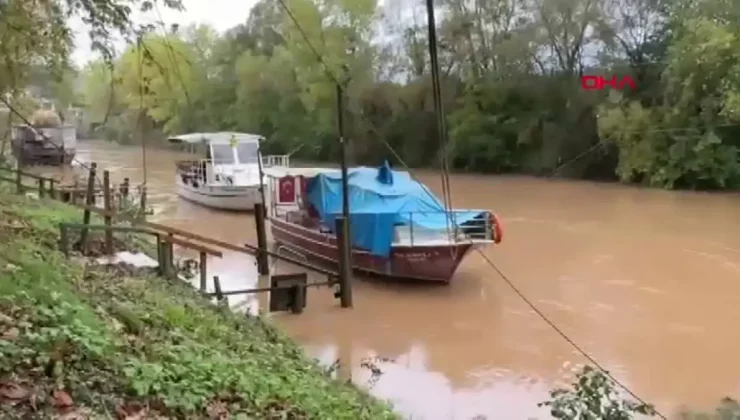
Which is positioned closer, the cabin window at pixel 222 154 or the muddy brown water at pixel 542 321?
the muddy brown water at pixel 542 321

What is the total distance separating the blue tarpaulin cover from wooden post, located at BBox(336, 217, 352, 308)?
1975 millimetres

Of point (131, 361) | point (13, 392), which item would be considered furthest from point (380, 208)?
point (13, 392)

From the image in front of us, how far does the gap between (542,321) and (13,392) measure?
9.01 metres

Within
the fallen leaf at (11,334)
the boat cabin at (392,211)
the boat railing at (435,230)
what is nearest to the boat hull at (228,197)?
the boat cabin at (392,211)

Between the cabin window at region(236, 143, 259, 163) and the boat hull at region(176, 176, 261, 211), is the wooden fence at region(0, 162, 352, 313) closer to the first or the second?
the boat hull at region(176, 176, 261, 211)

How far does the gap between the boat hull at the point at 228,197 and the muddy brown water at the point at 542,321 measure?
1.43m

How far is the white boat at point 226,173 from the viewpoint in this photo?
22.5 m

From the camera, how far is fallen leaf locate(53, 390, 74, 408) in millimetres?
3503

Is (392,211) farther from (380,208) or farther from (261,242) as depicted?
(261,242)

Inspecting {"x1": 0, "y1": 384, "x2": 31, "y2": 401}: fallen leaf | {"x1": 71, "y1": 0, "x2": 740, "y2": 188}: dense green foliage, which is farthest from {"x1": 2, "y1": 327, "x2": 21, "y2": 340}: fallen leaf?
{"x1": 71, "y1": 0, "x2": 740, "y2": 188}: dense green foliage

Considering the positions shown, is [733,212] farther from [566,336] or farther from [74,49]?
[74,49]

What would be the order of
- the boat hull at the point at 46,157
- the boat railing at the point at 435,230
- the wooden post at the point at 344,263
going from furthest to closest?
the boat hull at the point at 46,157, the boat railing at the point at 435,230, the wooden post at the point at 344,263

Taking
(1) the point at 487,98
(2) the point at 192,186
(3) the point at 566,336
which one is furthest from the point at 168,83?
(1) the point at 487,98

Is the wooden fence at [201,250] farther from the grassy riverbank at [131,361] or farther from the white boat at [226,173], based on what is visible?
the white boat at [226,173]
